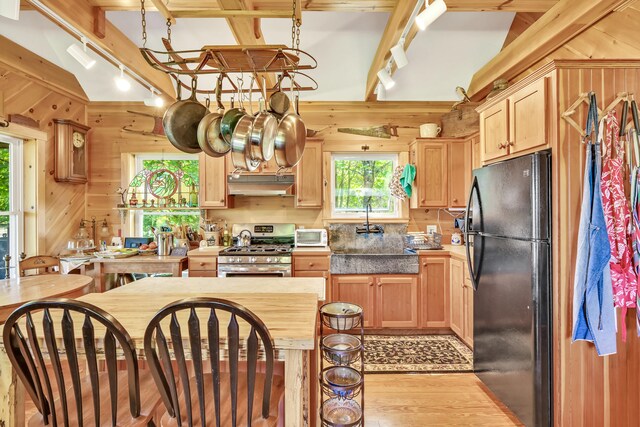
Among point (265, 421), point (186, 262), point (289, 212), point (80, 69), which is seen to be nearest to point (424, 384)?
point (265, 421)

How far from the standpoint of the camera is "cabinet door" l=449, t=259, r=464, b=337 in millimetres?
3000

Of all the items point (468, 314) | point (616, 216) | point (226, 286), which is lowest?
point (468, 314)

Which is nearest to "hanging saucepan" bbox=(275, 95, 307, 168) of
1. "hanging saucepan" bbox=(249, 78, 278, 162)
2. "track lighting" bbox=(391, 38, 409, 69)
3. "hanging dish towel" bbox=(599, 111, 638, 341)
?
"hanging saucepan" bbox=(249, 78, 278, 162)

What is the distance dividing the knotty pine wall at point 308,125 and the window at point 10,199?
0.77m

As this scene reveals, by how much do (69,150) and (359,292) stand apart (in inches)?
138

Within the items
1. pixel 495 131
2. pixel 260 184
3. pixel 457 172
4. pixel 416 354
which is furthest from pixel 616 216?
pixel 260 184

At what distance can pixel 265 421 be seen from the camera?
3.61ft

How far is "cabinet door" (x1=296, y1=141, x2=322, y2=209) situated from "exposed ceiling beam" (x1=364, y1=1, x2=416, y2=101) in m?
0.92

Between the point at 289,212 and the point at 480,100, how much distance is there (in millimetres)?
2611

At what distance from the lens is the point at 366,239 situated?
380 centimetres

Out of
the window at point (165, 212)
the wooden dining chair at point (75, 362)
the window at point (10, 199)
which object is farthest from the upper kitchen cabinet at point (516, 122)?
the window at point (10, 199)

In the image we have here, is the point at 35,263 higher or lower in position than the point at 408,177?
lower

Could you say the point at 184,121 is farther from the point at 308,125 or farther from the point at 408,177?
the point at 408,177

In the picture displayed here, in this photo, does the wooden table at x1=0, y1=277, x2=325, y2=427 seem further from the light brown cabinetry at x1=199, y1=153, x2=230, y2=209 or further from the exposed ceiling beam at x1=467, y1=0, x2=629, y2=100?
the exposed ceiling beam at x1=467, y1=0, x2=629, y2=100
